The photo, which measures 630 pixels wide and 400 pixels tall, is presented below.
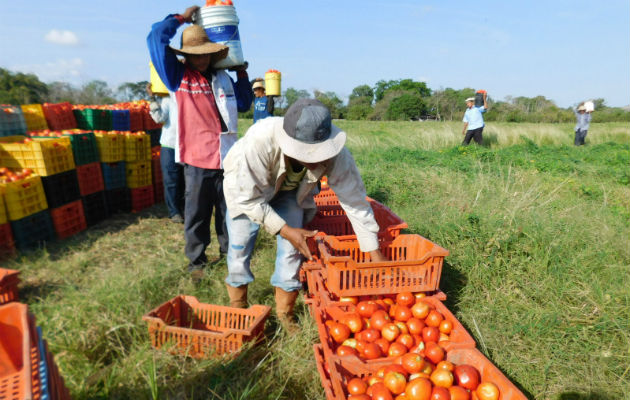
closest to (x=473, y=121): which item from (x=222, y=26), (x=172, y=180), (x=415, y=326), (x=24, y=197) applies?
(x=172, y=180)

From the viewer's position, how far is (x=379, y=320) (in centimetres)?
204

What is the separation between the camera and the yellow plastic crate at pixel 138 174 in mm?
5227

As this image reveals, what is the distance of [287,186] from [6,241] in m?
3.26

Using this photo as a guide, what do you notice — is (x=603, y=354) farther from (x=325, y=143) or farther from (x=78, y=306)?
(x=78, y=306)

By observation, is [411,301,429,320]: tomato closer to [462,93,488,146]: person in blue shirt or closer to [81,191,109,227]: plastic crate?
[81,191,109,227]: plastic crate

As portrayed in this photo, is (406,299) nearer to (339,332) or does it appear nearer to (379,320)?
(379,320)

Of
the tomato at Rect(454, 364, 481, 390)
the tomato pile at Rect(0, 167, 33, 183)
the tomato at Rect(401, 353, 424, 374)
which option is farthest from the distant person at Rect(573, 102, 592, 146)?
the tomato pile at Rect(0, 167, 33, 183)

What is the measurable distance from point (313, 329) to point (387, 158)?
5450 millimetres

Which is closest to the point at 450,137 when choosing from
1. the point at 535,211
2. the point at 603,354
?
the point at 535,211

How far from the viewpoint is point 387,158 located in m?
7.31

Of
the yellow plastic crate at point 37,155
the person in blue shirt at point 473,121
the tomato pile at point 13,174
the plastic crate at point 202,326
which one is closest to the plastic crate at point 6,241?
the tomato pile at point 13,174

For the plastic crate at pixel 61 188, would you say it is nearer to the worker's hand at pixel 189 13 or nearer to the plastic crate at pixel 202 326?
the worker's hand at pixel 189 13

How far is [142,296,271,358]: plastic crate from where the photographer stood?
6.73ft

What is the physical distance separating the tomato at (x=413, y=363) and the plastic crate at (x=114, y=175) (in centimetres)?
472
